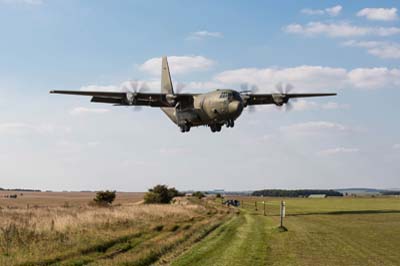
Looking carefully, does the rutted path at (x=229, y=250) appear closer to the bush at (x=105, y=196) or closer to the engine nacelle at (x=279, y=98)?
the engine nacelle at (x=279, y=98)

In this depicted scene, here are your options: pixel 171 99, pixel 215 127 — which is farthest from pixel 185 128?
pixel 171 99

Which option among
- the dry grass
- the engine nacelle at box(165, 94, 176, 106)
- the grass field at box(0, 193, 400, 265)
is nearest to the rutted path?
the grass field at box(0, 193, 400, 265)

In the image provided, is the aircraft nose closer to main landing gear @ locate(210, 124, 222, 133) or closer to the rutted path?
main landing gear @ locate(210, 124, 222, 133)

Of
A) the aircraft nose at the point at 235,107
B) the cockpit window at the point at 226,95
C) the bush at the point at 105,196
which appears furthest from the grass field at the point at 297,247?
the bush at the point at 105,196

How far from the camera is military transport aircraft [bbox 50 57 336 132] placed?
41.3m

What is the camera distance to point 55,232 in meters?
34.7

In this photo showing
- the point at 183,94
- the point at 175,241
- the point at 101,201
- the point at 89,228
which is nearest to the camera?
the point at 175,241

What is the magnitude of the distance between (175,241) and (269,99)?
72.9 ft

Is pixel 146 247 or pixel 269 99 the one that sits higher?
pixel 269 99

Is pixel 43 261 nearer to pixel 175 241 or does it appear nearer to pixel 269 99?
pixel 175 241

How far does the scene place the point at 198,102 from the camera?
148 ft

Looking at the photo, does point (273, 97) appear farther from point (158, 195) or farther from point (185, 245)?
point (158, 195)

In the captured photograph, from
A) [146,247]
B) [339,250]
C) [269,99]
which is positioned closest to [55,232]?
[146,247]

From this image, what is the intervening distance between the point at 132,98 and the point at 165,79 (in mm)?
14986
